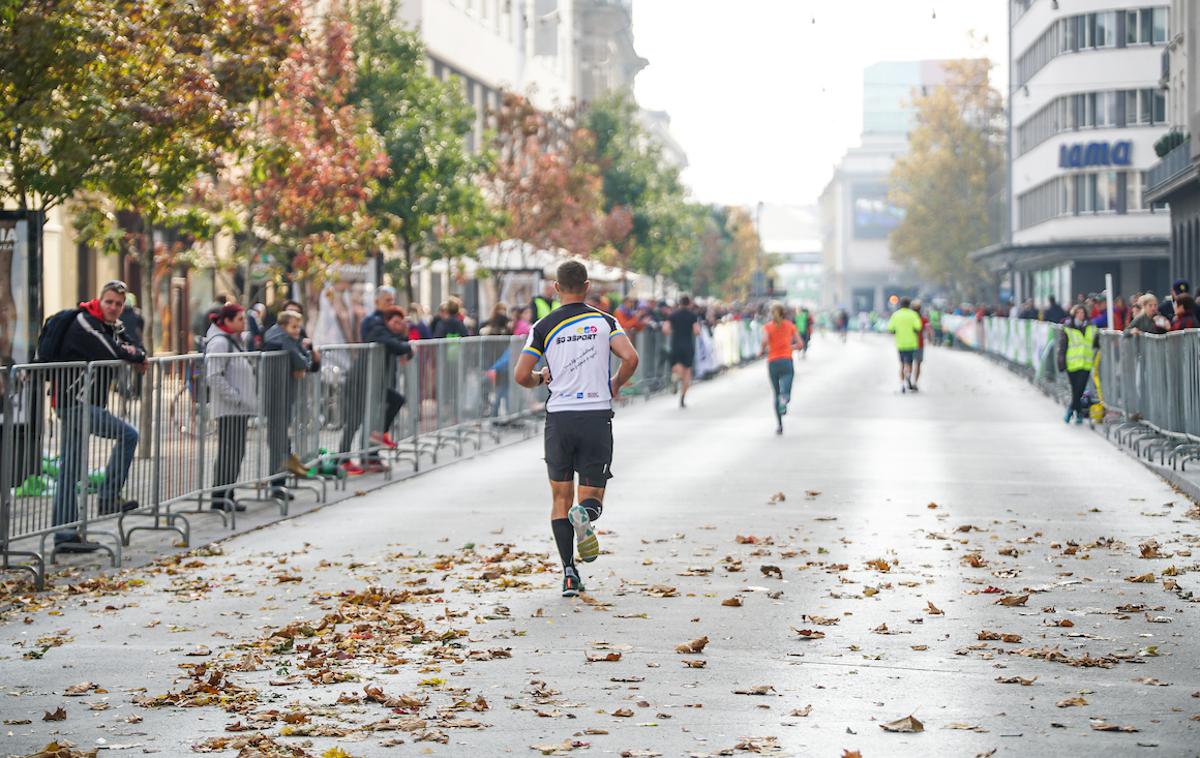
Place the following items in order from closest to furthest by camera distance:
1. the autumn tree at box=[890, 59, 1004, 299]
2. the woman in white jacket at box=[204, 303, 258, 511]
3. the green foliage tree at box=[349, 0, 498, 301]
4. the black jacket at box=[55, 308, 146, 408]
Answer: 1. the black jacket at box=[55, 308, 146, 408]
2. the woman in white jacket at box=[204, 303, 258, 511]
3. the green foliage tree at box=[349, 0, 498, 301]
4. the autumn tree at box=[890, 59, 1004, 299]

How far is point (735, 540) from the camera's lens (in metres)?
13.3

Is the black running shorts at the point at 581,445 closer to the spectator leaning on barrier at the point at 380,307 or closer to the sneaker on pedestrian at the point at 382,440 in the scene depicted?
the sneaker on pedestrian at the point at 382,440

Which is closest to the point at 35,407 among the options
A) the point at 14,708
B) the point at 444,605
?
the point at 444,605

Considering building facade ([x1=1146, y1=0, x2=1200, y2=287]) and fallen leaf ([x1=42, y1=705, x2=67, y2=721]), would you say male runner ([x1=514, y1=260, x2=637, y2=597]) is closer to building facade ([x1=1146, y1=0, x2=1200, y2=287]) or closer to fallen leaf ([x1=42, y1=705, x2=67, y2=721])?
fallen leaf ([x1=42, y1=705, x2=67, y2=721])

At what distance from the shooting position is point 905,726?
713 centimetres

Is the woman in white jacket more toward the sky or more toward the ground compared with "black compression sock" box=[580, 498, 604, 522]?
more toward the sky

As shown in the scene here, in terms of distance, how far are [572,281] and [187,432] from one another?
4.33m

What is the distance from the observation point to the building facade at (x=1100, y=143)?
75938 mm

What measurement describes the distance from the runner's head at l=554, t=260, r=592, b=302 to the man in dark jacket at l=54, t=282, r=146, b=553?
128 inches

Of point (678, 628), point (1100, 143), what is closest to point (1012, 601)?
point (678, 628)

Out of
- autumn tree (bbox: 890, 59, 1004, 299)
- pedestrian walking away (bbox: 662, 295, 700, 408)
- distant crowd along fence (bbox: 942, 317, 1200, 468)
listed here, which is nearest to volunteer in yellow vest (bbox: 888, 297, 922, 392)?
distant crowd along fence (bbox: 942, 317, 1200, 468)

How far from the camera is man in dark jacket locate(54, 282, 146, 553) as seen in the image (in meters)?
12.1

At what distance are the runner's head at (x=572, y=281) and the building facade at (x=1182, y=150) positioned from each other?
34.1 m

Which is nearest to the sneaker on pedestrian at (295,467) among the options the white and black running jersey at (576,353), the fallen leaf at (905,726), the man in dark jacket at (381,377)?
the man in dark jacket at (381,377)
